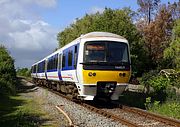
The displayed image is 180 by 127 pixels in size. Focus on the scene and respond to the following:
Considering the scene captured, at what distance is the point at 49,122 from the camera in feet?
48.6

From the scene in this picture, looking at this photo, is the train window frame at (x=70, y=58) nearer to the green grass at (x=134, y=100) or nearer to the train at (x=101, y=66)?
the train at (x=101, y=66)

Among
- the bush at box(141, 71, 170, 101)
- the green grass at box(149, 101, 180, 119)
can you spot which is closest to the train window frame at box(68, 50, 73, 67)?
the bush at box(141, 71, 170, 101)

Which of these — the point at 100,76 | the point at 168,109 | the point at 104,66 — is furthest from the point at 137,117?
the point at 104,66

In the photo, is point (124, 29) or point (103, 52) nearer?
point (103, 52)

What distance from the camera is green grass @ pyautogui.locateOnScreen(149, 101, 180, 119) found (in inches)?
637

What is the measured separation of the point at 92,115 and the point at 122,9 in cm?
3845

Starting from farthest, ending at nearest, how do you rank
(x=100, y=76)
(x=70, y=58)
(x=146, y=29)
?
1. (x=146, y=29)
2. (x=70, y=58)
3. (x=100, y=76)

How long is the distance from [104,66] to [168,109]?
11.3 ft

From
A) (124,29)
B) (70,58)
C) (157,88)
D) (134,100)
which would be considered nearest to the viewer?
(70,58)

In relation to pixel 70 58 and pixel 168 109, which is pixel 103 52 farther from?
pixel 168 109

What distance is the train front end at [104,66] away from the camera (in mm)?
18297

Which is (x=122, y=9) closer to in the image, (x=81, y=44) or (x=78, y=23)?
(x=78, y=23)

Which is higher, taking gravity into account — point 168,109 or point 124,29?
point 124,29

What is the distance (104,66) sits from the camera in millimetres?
18375
